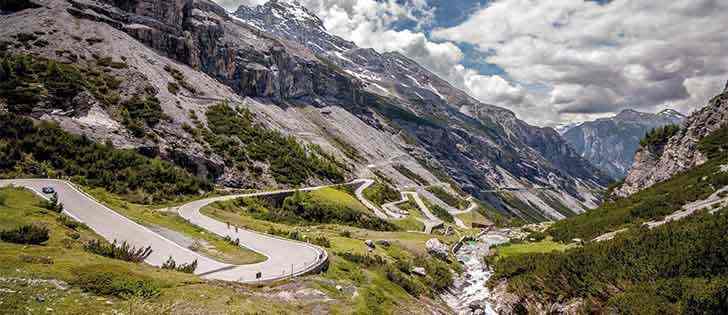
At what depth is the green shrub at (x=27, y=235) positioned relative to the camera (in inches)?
688

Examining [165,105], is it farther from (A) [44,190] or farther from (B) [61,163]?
(A) [44,190]

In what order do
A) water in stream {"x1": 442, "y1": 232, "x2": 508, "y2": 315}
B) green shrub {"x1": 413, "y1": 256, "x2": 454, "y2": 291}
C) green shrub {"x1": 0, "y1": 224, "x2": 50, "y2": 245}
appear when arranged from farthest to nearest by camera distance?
1. green shrub {"x1": 413, "y1": 256, "x2": 454, "y2": 291}
2. water in stream {"x1": 442, "y1": 232, "x2": 508, "y2": 315}
3. green shrub {"x1": 0, "y1": 224, "x2": 50, "y2": 245}

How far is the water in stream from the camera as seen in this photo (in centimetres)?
2855

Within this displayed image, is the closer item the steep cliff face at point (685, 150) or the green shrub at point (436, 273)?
the green shrub at point (436, 273)

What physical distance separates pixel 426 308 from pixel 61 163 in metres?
47.6

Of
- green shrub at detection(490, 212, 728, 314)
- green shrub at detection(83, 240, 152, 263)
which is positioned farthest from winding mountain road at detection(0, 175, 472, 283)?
green shrub at detection(490, 212, 728, 314)

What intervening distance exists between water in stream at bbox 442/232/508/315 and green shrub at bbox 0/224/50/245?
25220mm

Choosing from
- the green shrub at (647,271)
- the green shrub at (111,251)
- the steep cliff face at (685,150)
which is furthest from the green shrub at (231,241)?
the steep cliff face at (685,150)

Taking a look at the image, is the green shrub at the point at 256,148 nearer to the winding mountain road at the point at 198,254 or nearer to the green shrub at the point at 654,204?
the winding mountain road at the point at 198,254

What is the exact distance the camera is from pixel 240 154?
276ft

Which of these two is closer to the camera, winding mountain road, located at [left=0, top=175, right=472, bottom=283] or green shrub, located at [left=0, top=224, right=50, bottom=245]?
green shrub, located at [left=0, top=224, right=50, bottom=245]

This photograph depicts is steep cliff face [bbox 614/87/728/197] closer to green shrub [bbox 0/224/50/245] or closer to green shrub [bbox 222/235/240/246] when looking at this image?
green shrub [bbox 222/235/240/246]

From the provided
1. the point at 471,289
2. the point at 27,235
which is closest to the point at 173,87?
the point at 27,235

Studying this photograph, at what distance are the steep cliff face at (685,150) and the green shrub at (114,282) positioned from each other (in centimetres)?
5918
